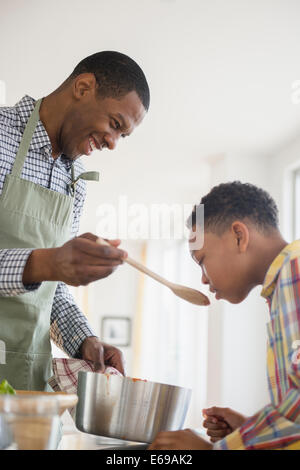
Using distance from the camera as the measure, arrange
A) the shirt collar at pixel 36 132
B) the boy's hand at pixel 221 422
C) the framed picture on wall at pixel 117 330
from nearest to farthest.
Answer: the boy's hand at pixel 221 422, the shirt collar at pixel 36 132, the framed picture on wall at pixel 117 330

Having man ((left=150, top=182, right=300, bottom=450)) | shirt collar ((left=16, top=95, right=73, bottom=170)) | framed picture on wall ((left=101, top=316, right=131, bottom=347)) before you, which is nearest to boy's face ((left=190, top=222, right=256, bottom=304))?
man ((left=150, top=182, right=300, bottom=450))

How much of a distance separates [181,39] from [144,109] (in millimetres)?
1836

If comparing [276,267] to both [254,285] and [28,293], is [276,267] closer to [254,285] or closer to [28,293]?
[254,285]

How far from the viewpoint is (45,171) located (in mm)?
1347

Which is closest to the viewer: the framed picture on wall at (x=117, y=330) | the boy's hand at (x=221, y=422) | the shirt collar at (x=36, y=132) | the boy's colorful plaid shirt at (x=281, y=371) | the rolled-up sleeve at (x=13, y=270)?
the boy's colorful plaid shirt at (x=281, y=371)

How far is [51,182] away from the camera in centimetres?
136

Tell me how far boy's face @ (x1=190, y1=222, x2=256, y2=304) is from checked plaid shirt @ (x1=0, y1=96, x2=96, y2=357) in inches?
13.2

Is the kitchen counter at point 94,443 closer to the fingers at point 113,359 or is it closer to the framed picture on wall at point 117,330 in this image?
the fingers at point 113,359

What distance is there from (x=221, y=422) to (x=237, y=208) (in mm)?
482

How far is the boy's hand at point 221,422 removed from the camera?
1.20 m

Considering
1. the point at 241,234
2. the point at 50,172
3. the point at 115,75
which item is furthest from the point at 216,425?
the point at 115,75

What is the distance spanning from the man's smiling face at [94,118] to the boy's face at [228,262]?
0.33 metres

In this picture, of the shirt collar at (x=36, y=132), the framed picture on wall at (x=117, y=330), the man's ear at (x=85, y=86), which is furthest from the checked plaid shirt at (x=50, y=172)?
the framed picture on wall at (x=117, y=330)
